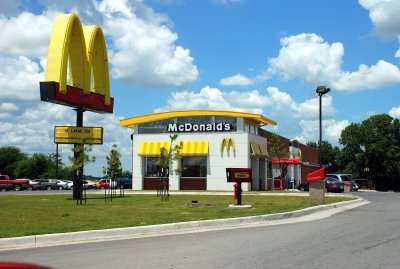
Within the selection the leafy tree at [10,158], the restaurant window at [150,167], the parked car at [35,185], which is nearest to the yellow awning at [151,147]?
the restaurant window at [150,167]

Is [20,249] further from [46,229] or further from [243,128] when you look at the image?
[243,128]

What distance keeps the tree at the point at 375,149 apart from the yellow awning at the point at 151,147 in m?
47.8

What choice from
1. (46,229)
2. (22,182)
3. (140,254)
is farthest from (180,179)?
(140,254)

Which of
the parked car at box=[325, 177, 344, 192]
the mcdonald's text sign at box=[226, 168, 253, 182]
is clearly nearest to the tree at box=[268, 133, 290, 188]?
the parked car at box=[325, 177, 344, 192]

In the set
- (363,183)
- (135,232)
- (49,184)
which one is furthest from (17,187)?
(135,232)

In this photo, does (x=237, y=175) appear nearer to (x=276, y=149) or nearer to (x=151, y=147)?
(x=151, y=147)

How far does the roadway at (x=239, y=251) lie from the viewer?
28.9 feet

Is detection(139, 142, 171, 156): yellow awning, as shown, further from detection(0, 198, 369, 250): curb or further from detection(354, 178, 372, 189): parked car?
detection(0, 198, 369, 250): curb

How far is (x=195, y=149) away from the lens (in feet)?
158

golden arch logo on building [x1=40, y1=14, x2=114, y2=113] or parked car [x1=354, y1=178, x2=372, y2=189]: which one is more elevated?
golden arch logo on building [x1=40, y1=14, x2=114, y2=113]

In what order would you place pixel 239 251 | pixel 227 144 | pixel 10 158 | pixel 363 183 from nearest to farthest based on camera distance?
pixel 239 251 → pixel 227 144 → pixel 363 183 → pixel 10 158

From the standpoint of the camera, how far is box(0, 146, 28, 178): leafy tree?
106625 millimetres

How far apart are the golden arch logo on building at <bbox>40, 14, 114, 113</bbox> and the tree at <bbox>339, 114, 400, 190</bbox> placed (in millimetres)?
60832

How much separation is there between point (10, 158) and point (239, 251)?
109312mm
